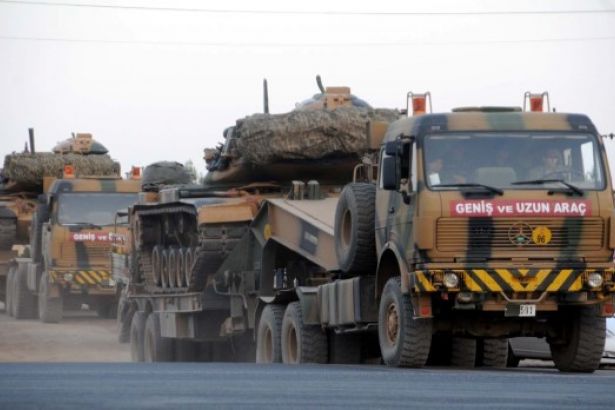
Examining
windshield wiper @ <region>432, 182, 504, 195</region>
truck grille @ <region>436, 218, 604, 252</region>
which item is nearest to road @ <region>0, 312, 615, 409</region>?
truck grille @ <region>436, 218, 604, 252</region>

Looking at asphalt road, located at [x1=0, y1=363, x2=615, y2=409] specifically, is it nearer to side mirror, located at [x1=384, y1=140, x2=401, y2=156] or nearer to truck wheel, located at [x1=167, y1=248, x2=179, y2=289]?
side mirror, located at [x1=384, y1=140, x2=401, y2=156]

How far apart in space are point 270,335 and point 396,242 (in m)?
3.95

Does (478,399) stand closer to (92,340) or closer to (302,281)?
(302,281)

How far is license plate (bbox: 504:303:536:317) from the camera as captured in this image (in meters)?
15.4

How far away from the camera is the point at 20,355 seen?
26.3 meters

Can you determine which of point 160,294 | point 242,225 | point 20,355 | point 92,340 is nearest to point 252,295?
point 242,225

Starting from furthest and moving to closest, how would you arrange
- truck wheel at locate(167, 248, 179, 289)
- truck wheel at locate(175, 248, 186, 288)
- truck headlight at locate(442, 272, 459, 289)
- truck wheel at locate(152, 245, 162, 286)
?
truck wheel at locate(152, 245, 162, 286), truck wheel at locate(167, 248, 179, 289), truck wheel at locate(175, 248, 186, 288), truck headlight at locate(442, 272, 459, 289)

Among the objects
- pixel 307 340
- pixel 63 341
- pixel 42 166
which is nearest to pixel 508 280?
pixel 307 340

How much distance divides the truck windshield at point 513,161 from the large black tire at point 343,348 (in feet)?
11.5

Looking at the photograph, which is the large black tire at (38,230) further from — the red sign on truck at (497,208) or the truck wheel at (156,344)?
the red sign on truck at (497,208)

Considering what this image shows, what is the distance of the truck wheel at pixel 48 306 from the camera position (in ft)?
110

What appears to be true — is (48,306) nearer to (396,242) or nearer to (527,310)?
(396,242)

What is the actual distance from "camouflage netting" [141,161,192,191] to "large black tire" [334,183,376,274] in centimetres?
975

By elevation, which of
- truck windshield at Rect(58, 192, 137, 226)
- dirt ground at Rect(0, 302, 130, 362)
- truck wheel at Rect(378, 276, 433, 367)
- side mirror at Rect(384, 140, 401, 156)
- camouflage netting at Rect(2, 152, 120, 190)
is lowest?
dirt ground at Rect(0, 302, 130, 362)
